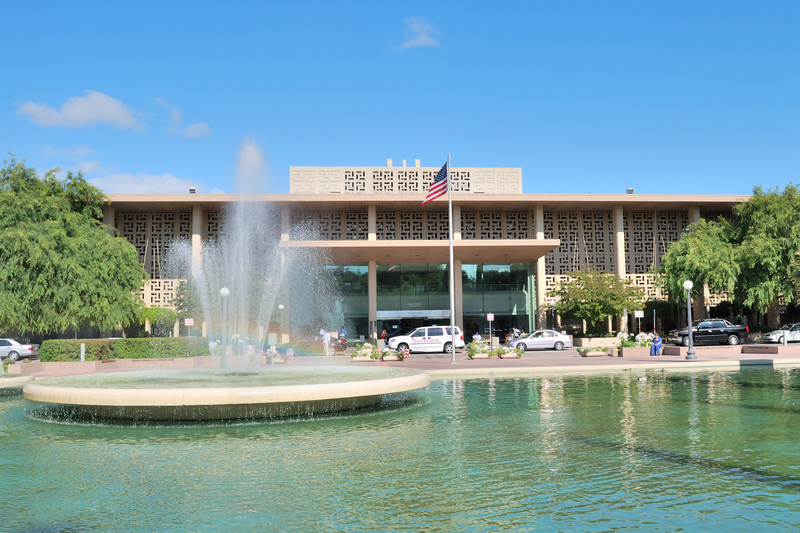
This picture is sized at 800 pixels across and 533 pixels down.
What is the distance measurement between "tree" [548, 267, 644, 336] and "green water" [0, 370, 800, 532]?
3045 centimetres

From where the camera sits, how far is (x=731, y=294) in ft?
137

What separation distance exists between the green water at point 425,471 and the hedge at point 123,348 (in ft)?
46.6

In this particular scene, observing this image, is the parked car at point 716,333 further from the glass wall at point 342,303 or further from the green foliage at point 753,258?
the glass wall at point 342,303

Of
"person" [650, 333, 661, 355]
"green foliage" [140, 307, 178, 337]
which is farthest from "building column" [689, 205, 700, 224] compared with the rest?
"green foliage" [140, 307, 178, 337]

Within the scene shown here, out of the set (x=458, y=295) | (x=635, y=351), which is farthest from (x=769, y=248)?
(x=458, y=295)

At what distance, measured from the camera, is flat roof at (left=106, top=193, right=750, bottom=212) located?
4584 centimetres

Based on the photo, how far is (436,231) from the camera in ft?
165

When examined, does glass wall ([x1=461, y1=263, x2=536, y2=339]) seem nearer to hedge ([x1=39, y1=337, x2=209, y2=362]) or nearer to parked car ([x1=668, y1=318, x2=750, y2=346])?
parked car ([x1=668, y1=318, x2=750, y2=346])

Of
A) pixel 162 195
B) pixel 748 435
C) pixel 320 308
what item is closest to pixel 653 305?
pixel 320 308

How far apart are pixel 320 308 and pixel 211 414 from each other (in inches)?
1446

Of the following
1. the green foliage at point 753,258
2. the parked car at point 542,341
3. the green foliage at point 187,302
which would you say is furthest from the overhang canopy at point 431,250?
the green foliage at point 753,258

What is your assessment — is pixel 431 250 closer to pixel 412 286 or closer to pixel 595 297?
pixel 412 286

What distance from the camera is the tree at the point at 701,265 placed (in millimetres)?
40531

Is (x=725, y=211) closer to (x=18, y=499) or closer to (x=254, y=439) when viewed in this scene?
(x=254, y=439)
